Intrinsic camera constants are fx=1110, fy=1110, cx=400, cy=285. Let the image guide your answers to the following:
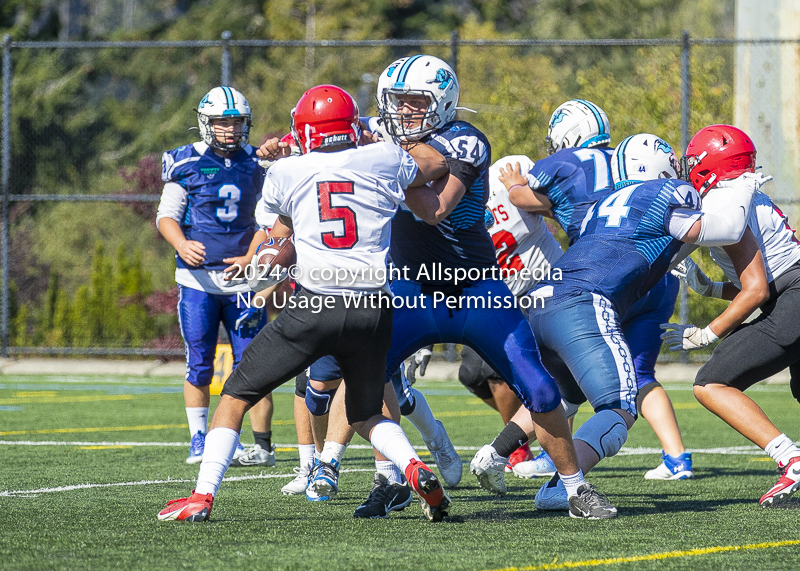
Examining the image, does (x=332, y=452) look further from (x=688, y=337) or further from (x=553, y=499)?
(x=688, y=337)

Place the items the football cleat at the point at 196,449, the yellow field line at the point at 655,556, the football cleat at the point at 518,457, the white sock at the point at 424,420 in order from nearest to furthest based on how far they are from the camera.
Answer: the yellow field line at the point at 655,556 → the white sock at the point at 424,420 → the football cleat at the point at 196,449 → the football cleat at the point at 518,457

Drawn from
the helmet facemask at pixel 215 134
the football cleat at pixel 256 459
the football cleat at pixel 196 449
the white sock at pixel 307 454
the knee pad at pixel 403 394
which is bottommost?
the football cleat at pixel 256 459

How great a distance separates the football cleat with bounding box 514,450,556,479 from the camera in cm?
604

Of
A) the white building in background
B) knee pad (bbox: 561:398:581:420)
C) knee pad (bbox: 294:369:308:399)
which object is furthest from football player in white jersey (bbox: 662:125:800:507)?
the white building in background

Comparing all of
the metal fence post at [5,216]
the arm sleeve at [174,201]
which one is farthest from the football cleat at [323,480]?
the metal fence post at [5,216]

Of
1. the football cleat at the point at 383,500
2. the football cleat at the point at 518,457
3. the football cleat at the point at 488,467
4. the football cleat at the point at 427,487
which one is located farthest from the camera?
the football cleat at the point at 518,457

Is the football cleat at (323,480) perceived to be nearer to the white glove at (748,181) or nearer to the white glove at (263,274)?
the white glove at (263,274)

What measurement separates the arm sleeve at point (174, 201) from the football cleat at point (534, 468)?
2548mm

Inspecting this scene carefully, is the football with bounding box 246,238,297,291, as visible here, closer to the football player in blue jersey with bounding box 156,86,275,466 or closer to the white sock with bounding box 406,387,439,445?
the white sock with bounding box 406,387,439,445

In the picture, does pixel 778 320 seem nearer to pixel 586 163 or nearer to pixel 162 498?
pixel 586 163

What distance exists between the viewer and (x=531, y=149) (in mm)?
18688

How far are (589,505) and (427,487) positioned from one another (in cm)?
75

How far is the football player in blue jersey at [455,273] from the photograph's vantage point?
428 cm

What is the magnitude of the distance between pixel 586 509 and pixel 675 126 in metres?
13.5
